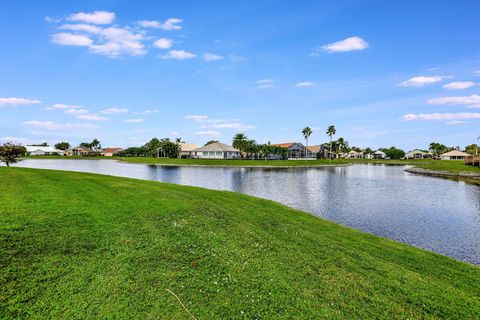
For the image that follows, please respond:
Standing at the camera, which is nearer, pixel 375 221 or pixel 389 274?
pixel 389 274

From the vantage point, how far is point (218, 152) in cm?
18425

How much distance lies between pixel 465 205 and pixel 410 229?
21.4m

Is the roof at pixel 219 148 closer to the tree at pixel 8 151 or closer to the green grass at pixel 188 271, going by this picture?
the tree at pixel 8 151

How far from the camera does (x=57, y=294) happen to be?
8.06m

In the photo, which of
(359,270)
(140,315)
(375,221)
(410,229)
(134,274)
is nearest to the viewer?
(140,315)

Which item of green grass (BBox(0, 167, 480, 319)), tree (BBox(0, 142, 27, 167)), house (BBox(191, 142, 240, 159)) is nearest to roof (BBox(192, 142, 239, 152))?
house (BBox(191, 142, 240, 159))

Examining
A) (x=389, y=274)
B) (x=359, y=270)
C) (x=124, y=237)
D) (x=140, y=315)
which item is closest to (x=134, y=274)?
(x=140, y=315)

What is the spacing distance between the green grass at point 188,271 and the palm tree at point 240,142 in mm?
178018

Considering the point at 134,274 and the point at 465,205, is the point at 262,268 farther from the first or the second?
the point at 465,205

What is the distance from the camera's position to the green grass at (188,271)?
8.17 metres

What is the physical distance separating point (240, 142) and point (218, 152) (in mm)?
18555

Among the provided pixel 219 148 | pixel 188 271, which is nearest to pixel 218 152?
pixel 219 148

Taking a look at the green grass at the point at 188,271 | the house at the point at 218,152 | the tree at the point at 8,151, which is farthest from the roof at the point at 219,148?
the green grass at the point at 188,271

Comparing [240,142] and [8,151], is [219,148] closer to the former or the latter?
[240,142]
